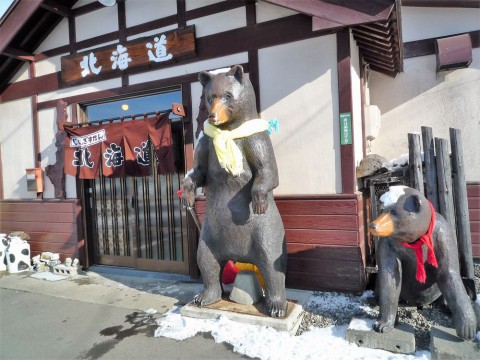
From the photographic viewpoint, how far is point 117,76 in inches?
221

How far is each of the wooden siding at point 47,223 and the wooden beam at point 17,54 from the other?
2816 mm

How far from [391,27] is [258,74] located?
1729mm

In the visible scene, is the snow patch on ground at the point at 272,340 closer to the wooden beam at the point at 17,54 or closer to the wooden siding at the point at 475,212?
the wooden siding at the point at 475,212

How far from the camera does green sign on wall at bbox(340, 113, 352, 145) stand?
13.4ft

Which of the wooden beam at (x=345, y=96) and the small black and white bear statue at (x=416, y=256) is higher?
the wooden beam at (x=345, y=96)

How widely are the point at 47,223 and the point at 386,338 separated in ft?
20.3

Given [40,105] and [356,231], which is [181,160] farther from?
[40,105]

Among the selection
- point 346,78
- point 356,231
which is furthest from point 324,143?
point 356,231

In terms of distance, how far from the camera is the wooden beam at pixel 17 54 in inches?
240

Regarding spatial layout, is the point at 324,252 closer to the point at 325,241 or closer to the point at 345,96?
the point at 325,241

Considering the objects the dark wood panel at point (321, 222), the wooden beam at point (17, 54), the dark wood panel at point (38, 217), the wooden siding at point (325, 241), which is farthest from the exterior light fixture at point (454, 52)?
the wooden beam at point (17, 54)

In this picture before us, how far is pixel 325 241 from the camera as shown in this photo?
4242 mm

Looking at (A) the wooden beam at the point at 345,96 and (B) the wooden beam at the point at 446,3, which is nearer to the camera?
(A) the wooden beam at the point at 345,96

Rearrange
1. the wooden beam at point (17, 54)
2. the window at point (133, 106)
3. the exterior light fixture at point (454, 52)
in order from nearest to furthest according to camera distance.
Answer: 1. the exterior light fixture at point (454, 52)
2. the window at point (133, 106)
3. the wooden beam at point (17, 54)
